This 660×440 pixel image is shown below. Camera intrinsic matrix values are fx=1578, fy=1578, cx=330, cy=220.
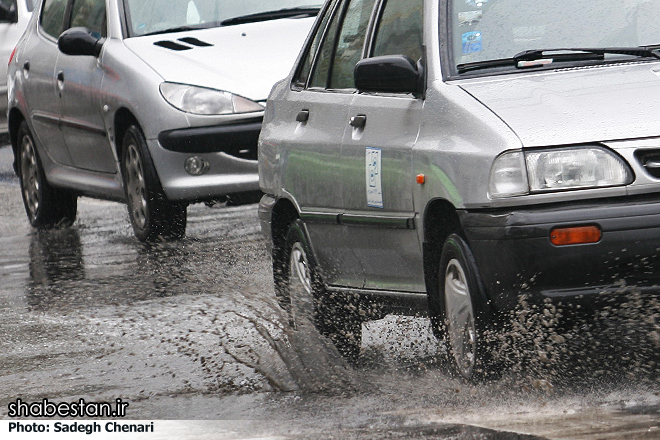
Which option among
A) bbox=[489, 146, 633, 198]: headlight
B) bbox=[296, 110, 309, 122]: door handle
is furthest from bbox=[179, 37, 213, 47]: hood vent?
bbox=[489, 146, 633, 198]: headlight

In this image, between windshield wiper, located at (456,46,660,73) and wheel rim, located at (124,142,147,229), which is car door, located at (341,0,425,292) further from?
wheel rim, located at (124,142,147,229)

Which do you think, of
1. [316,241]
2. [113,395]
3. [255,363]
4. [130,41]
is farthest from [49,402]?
[130,41]

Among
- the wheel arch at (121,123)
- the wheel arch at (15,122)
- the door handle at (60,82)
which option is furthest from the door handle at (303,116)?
the wheel arch at (15,122)

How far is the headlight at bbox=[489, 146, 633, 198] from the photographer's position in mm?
5203

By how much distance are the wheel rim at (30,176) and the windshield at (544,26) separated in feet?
22.5

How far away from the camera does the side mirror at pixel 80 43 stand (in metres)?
10.9

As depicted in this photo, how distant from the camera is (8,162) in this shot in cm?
1738

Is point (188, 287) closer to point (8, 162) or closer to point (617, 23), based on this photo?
point (617, 23)

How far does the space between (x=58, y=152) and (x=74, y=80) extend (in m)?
0.83

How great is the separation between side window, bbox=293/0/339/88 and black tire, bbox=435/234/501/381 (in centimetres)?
187

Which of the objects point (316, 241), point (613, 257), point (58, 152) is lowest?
point (58, 152)

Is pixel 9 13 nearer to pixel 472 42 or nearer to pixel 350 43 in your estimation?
pixel 350 43

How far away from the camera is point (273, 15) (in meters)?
11.1

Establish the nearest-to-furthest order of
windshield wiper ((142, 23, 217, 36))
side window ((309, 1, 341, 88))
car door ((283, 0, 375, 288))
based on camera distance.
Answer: car door ((283, 0, 375, 288)) → side window ((309, 1, 341, 88)) → windshield wiper ((142, 23, 217, 36))
